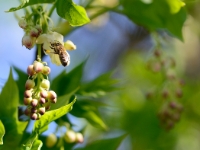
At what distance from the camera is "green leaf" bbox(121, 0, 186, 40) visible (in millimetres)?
1349

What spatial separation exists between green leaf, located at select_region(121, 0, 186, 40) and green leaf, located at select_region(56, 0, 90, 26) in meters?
0.35

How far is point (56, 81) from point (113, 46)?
71.8 inches

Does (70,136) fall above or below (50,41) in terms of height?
below

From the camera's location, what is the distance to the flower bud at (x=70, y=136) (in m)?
1.25

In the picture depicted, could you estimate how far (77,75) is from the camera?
4.57ft

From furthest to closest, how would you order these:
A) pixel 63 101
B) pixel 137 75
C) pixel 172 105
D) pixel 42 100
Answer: pixel 137 75, pixel 172 105, pixel 63 101, pixel 42 100

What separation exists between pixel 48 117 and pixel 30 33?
174mm

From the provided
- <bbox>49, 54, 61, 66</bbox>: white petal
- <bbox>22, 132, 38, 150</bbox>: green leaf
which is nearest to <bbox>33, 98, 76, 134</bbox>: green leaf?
<bbox>22, 132, 38, 150</bbox>: green leaf

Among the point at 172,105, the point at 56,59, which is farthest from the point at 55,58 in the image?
the point at 172,105

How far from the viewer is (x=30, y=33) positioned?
1060 mm

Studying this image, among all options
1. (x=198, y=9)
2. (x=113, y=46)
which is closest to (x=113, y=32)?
(x=113, y=46)

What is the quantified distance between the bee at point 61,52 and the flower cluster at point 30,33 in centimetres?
4

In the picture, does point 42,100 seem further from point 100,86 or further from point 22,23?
point 100,86

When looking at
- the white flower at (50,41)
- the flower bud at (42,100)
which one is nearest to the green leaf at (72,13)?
the white flower at (50,41)
